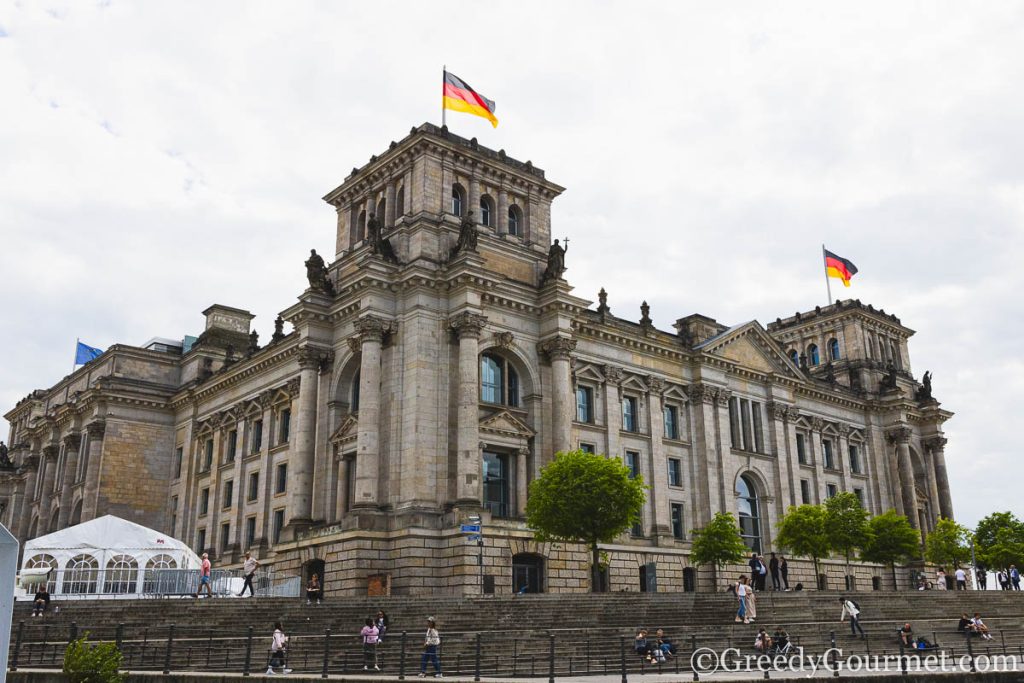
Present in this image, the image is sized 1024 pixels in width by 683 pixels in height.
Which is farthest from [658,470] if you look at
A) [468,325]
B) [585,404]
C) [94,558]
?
[94,558]

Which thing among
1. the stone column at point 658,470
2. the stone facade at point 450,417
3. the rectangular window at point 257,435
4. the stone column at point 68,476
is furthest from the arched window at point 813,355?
the stone column at point 68,476

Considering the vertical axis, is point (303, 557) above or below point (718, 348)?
below

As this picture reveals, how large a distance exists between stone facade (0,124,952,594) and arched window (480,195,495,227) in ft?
1.13

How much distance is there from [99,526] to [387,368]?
1511 centimetres

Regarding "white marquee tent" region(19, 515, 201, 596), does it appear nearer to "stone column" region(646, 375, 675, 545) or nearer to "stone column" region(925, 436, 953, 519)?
"stone column" region(646, 375, 675, 545)

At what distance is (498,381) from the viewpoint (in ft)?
159

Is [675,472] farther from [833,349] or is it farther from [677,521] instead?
[833,349]

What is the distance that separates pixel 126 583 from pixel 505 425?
62.8 feet

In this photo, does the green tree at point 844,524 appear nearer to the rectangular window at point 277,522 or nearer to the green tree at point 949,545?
the green tree at point 949,545

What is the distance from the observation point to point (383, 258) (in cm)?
4722

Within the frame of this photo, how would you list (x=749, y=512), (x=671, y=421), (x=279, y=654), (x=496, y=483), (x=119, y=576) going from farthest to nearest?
(x=749, y=512) → (x=671, y=421) → (x=496, y=483) → (x=119, y=576) → (x=279, y=654)

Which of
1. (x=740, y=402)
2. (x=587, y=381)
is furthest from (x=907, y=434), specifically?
(x=587, y=381)

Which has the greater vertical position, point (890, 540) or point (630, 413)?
point (630, 413)

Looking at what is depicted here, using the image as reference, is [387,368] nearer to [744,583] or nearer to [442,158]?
[442,158]
